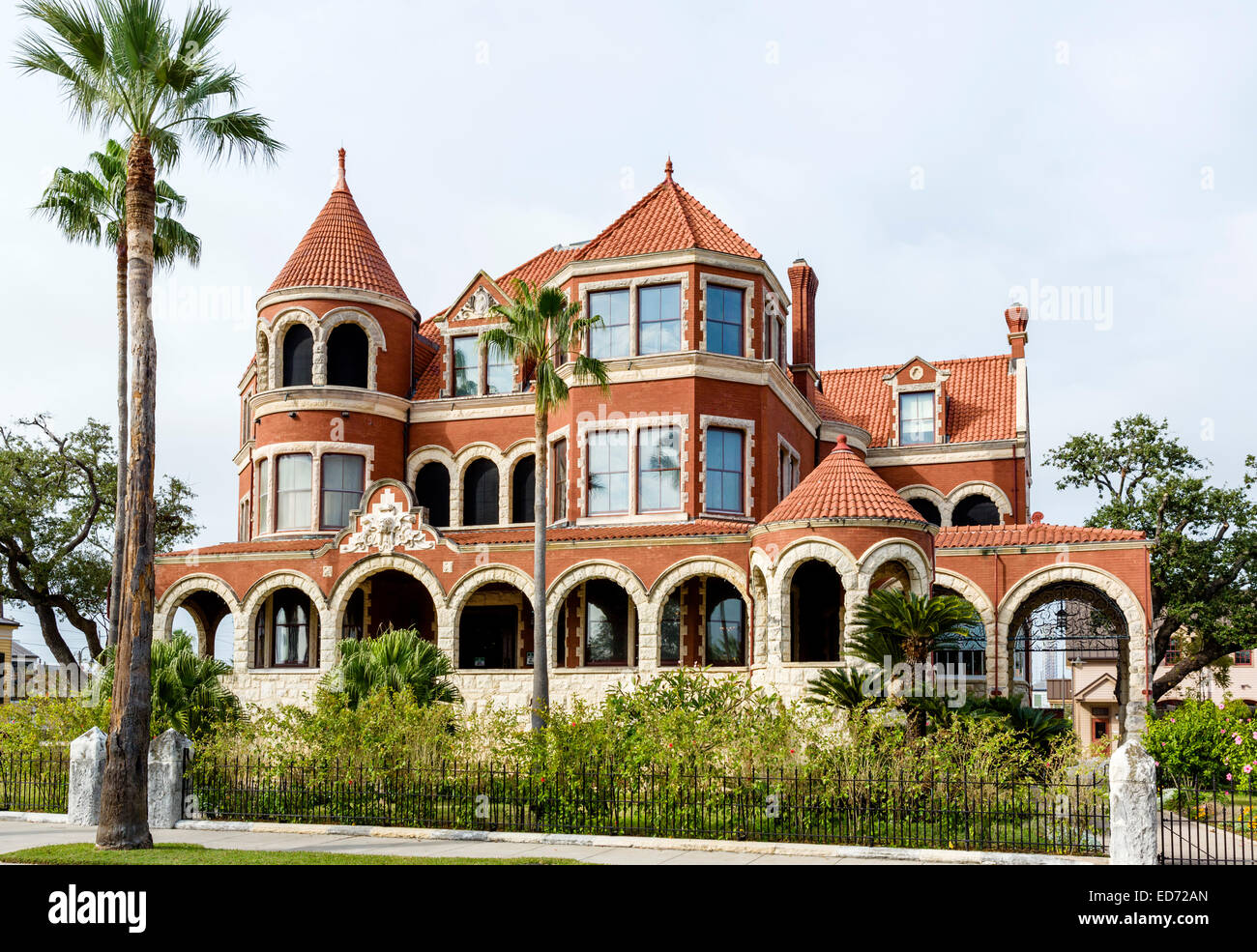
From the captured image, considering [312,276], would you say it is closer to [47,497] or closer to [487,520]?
[487,520]

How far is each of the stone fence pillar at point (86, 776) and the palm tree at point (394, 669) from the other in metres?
4.45

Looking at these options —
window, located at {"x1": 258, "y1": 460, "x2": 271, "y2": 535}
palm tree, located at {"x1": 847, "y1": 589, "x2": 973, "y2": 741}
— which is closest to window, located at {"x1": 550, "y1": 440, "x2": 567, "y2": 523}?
window, located at {"x1": 258, "y1": 460, "x2": 271, "y2": 535}

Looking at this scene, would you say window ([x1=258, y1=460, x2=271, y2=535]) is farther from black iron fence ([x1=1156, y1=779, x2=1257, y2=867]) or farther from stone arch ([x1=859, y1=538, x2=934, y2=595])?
black iron fence ([x1=1156, y1=779, x2=1257, y2=867])

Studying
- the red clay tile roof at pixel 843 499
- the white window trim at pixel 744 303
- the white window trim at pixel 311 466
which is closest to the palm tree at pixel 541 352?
the red clay tile roof at pixel 843 499

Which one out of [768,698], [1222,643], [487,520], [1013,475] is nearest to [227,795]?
[768,698]

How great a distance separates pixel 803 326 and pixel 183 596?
18.7 metres

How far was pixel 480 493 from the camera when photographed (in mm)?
36000

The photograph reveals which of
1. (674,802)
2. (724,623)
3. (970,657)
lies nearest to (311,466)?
(724,623)

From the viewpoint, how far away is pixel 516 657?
32656 millimetres

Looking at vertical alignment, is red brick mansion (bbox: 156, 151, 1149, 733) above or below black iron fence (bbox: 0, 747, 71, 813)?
above

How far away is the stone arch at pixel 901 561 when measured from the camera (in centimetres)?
2498

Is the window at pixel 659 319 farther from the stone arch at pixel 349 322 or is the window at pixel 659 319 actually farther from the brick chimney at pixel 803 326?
the stone arch at pixel 349 322

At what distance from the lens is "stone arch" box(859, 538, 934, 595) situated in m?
25.0

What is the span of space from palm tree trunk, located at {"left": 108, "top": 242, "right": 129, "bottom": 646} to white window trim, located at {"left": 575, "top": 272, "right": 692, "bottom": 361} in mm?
11077
